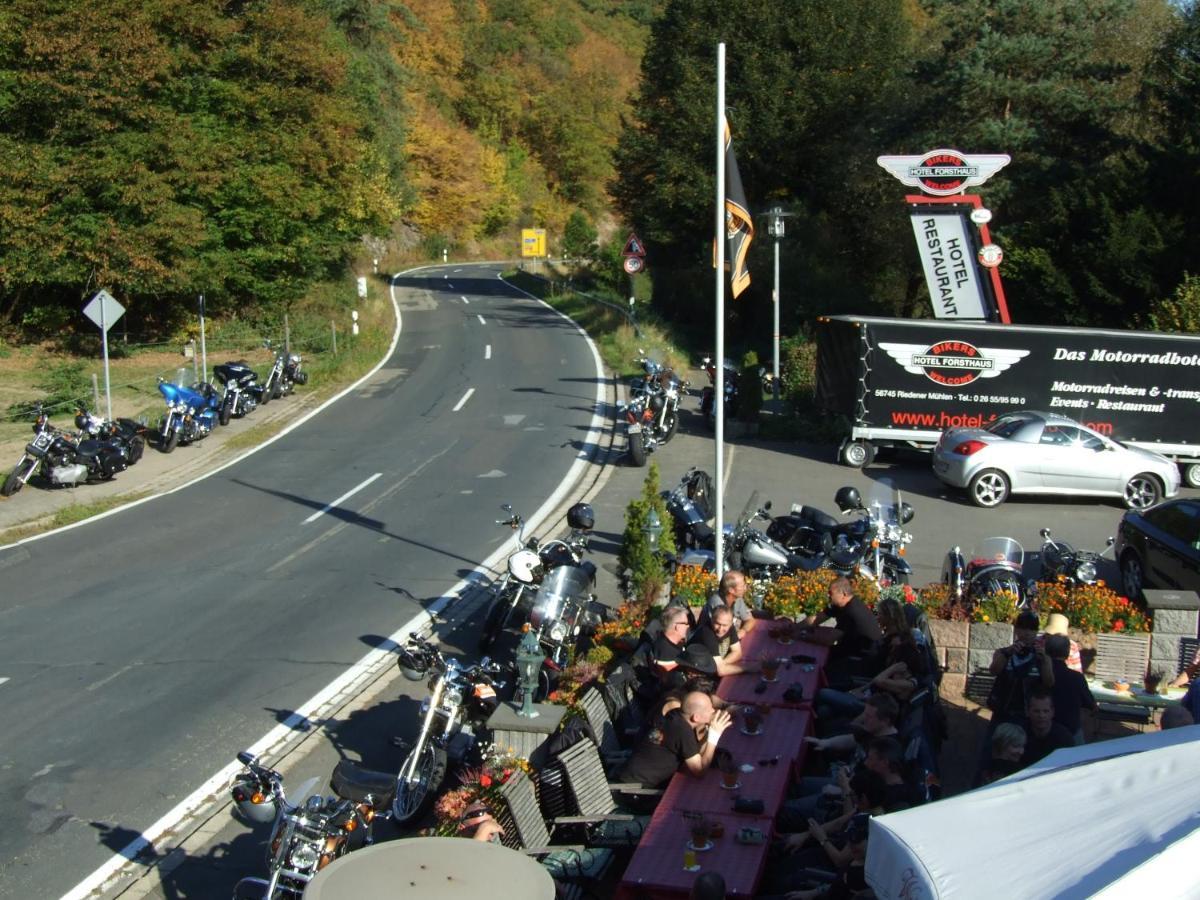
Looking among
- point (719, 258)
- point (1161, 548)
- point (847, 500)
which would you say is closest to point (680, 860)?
point (719, 258)

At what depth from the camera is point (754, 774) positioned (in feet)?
26.2

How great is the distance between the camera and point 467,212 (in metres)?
86.9

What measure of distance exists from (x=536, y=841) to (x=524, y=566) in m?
5.12

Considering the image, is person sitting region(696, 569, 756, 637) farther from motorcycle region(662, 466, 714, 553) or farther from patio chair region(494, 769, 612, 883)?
motorcycle region(662, 466, 714, 553)

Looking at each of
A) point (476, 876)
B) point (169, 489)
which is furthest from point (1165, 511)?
point (169, 489)

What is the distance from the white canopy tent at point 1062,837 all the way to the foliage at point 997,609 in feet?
17.9

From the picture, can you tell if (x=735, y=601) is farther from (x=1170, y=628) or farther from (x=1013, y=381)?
(x=1013, y=381)

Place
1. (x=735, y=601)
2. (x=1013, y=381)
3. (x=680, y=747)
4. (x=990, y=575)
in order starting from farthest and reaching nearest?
(x=1013, y=381)
(x=990, y=575)
(x=735, y=601)
(x=680, y=747)

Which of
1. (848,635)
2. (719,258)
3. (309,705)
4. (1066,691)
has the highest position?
(719,258)

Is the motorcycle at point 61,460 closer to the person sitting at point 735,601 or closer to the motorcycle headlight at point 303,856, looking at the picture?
the person sitting at point 735,601

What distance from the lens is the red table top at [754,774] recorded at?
7625mm

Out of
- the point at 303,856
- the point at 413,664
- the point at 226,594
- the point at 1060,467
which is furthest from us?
the point at 1060,467

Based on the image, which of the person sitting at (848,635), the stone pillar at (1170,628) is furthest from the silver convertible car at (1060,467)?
the person sitting at (848,635)

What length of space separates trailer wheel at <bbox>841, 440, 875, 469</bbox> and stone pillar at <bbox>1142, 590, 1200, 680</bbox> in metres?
11.2
